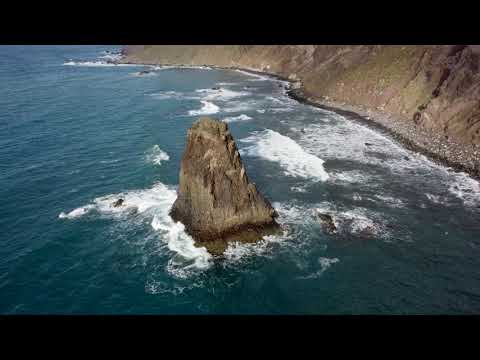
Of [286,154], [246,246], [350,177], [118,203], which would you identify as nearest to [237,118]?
[286,154]

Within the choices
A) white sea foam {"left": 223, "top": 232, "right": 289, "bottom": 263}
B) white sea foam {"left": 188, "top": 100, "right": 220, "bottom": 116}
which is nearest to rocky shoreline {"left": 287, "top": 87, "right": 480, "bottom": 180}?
white sea foam {"left": 188, "top": 100, "right": 220, "bottom": 116}

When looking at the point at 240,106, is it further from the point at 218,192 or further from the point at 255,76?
the point at 218,192

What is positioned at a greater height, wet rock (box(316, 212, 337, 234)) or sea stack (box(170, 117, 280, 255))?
sea stack (box(170, 117, 280, 255))

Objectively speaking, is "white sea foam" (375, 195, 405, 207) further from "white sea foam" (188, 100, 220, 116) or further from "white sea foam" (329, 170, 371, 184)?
"white sea foam" (188, 100, 220, 116)

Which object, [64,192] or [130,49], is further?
[130,49]

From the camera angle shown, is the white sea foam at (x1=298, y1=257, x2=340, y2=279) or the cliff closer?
Answer: the white sea foam at (x1=298, y1=257, x2=340, y2=279)
